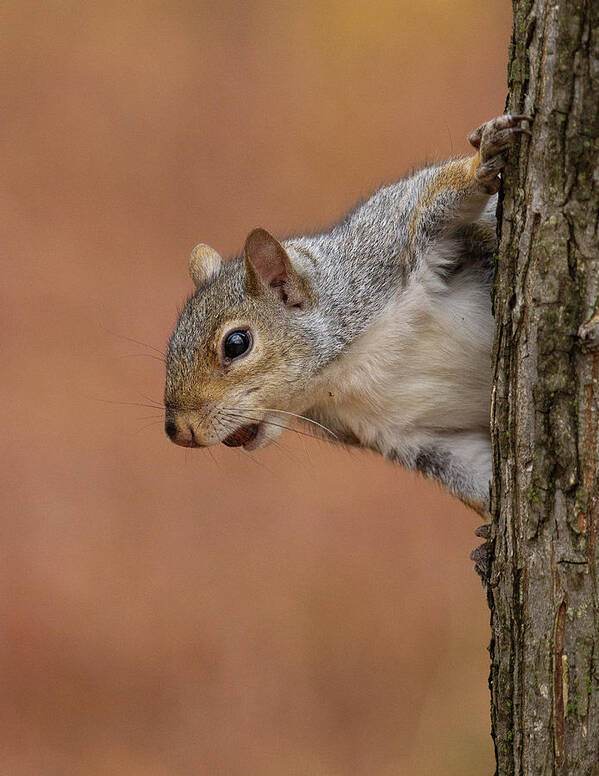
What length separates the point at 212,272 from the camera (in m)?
2.73

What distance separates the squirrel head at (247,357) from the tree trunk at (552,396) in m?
0.74

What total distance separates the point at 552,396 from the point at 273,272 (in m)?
0.98

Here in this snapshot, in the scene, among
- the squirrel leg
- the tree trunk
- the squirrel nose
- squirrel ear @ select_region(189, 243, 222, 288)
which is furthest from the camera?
squirrel ear @ select_region(189, 243, 222, 288)

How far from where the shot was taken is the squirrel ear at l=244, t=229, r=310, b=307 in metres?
2.28

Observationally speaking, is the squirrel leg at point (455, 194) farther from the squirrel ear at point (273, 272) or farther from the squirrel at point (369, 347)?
the squirrel ear at point (273, 272)

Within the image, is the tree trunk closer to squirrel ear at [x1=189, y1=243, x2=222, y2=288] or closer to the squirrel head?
the squirrel head

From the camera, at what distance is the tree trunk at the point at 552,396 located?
4.95 ft

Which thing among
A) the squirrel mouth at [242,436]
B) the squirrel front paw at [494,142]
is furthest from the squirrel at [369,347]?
the squirrel front paw at [494,142]

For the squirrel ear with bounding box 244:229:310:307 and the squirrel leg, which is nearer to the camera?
the squirrel leg

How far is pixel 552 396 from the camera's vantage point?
1.56 metres

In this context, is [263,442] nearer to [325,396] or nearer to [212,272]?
[325,396]

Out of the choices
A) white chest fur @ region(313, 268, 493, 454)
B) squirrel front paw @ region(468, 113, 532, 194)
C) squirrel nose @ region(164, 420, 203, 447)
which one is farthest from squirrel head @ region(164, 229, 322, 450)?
squirrel front paw @ region(468, 113, 532, 194)

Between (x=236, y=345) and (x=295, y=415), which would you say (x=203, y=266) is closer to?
(x=236, y=345)

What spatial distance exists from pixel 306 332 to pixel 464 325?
382mm
